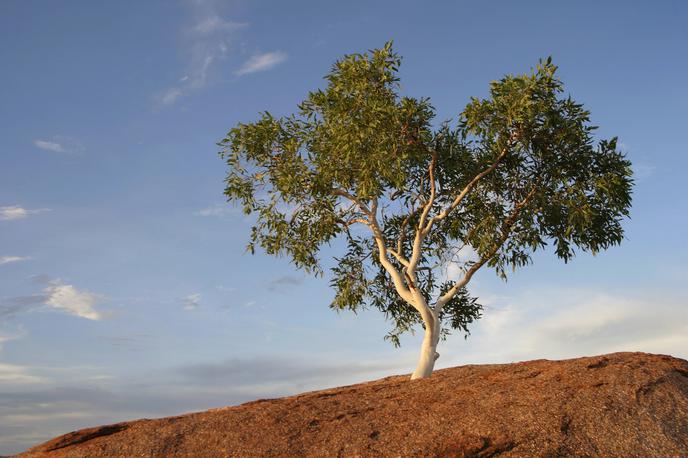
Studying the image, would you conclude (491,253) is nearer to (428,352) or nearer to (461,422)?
(428,352)

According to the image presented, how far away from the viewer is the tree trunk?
2473 centimetres

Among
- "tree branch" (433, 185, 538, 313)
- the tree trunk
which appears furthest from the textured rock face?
"tree branch" (433, 185, 538, 313)

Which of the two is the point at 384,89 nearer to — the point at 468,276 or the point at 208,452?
the point at 468,276

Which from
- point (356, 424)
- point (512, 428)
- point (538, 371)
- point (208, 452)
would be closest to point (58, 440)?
point (208, 452)

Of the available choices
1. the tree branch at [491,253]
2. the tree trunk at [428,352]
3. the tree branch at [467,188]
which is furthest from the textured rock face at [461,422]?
the tree branch at [467,188]

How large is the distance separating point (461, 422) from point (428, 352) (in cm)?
860

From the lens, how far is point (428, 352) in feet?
82.6

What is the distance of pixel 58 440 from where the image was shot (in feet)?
64.5

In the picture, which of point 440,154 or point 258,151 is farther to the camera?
point 258,151

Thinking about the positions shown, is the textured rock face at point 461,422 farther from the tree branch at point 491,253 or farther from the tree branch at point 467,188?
the tree branch at point 467,188

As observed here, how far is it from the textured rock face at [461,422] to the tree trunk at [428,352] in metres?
3.44

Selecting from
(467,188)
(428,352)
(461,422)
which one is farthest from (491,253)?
(461,422)

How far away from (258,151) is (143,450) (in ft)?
46.8

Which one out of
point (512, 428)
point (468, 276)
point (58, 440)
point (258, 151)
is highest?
point (258, 151)
